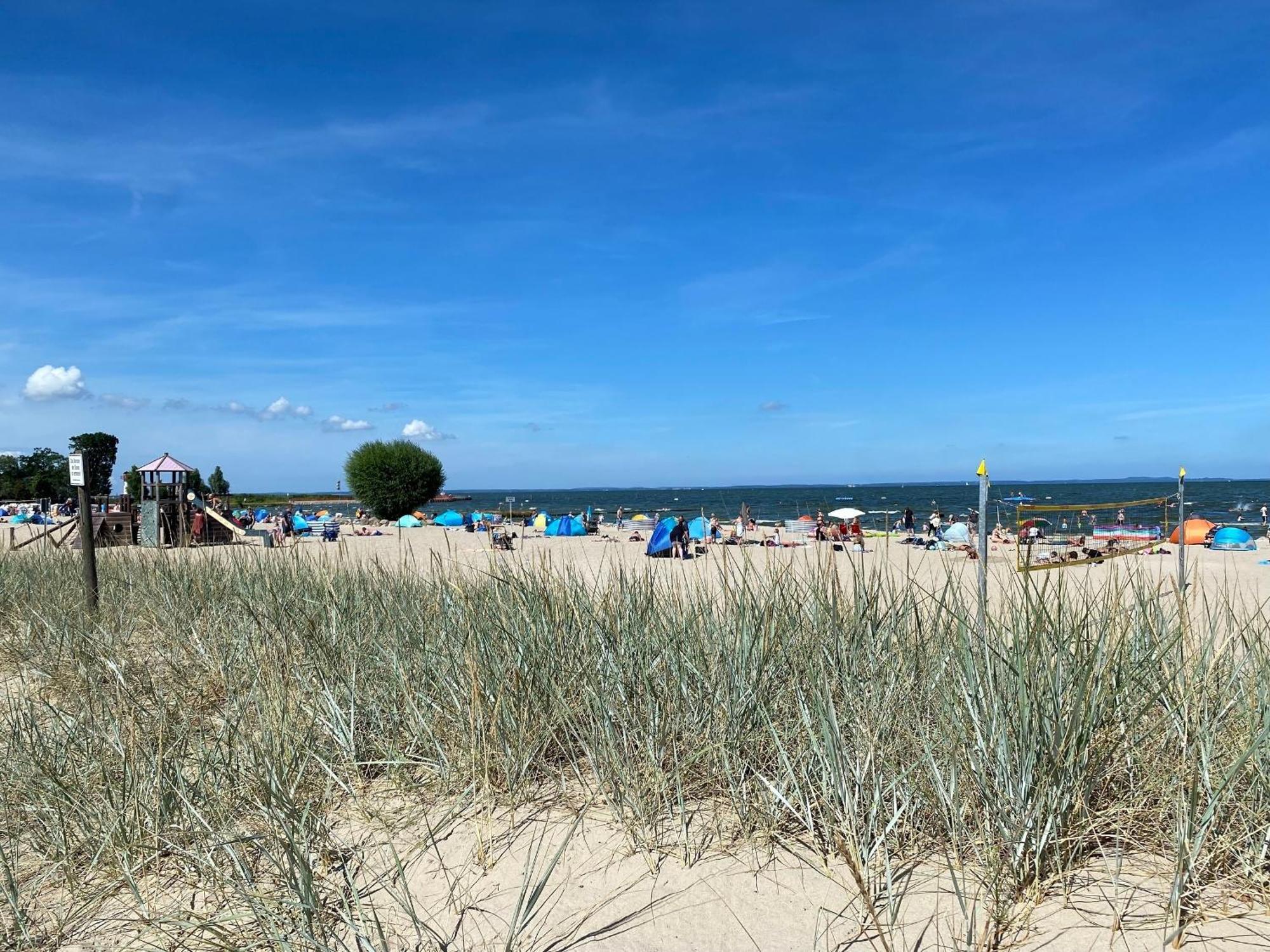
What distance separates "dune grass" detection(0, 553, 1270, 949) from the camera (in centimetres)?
233

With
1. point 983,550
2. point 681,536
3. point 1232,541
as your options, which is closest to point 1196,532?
point 1232,541

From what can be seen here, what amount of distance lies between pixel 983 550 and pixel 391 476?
106 feet

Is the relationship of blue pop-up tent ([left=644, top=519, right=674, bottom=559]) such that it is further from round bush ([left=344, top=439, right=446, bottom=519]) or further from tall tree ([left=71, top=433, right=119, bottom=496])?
round bush ([left=344, top=439, right=446, bottom=519])

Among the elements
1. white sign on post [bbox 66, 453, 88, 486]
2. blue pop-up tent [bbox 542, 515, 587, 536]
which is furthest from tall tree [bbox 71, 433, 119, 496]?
blue pop-up tent [bbox 542, 515, 587, 536]

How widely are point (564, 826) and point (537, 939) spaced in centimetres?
62

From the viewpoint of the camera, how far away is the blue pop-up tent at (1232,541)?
19891 mm

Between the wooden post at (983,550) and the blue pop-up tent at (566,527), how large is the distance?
72.9 feet

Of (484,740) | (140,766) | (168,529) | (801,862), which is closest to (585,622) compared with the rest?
(484,740)

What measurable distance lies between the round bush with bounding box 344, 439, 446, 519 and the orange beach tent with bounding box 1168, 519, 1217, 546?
84.9 feet

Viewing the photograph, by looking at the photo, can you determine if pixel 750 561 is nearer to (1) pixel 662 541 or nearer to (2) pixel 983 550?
(2) pixel 983 550

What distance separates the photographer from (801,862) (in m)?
2.62

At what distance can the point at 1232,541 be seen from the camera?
2022 cm

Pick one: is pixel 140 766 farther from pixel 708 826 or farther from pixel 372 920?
pixel 708 826

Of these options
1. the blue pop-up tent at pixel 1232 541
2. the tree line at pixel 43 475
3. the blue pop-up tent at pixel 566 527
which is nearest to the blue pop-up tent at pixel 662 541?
the blue pop-up tent at pixel 566 527
